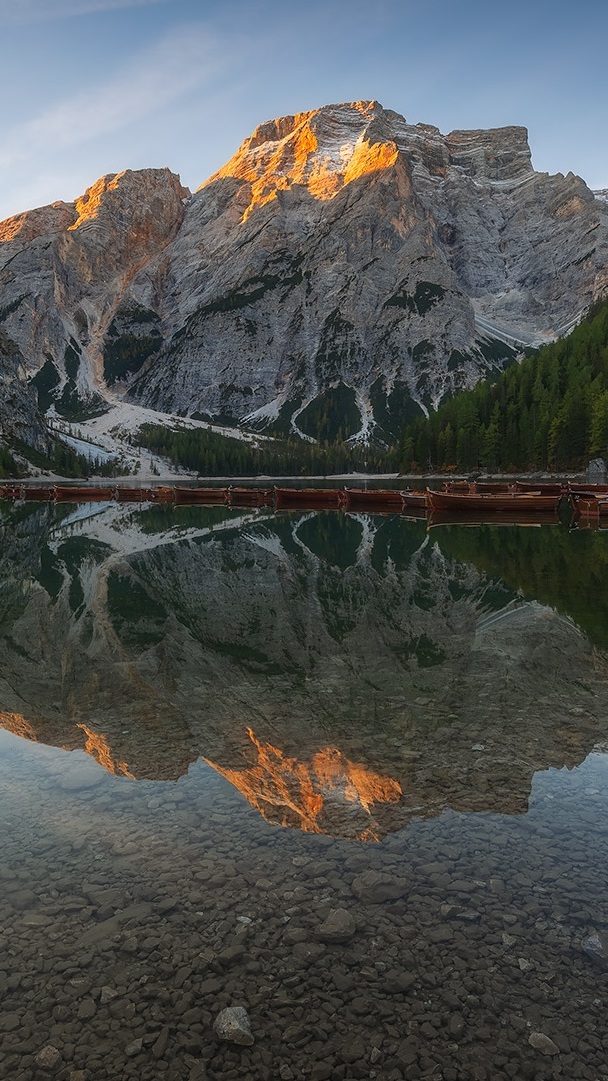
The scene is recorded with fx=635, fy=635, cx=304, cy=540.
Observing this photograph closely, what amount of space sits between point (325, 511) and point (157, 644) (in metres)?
62.7

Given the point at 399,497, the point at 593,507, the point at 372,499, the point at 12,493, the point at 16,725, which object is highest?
the point at 12,493

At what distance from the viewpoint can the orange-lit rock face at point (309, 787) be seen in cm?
952

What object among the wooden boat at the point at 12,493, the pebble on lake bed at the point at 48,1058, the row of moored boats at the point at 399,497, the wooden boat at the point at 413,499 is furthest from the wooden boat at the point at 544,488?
the wooden boat at the point at 12,493

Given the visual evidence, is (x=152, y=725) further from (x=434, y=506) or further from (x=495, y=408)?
(x=495, y=408)

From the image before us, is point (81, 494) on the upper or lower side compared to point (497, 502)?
upper

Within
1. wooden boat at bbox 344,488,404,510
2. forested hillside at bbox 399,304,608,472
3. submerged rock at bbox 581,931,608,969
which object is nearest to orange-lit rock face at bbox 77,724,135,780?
submerged rock at bbox 581,931,608,969

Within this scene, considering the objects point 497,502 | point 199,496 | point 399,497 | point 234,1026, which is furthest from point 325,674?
point 199,496

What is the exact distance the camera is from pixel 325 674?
1709cm

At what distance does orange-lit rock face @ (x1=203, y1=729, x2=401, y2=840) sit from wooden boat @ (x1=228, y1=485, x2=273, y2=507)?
84975 mm

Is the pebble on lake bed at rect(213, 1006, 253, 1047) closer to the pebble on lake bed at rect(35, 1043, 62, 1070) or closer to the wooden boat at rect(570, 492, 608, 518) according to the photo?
the pebble on lake bed at rect(35, 1043, 62, 1070)

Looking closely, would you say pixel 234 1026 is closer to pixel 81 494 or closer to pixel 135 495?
pixel 135 495

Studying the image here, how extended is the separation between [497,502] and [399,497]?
1961 cm

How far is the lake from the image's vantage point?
5.67 meters

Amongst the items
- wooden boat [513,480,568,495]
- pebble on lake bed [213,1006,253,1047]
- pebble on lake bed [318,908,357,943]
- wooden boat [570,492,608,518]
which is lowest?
pebble on lake bed [318,908,357,943]
